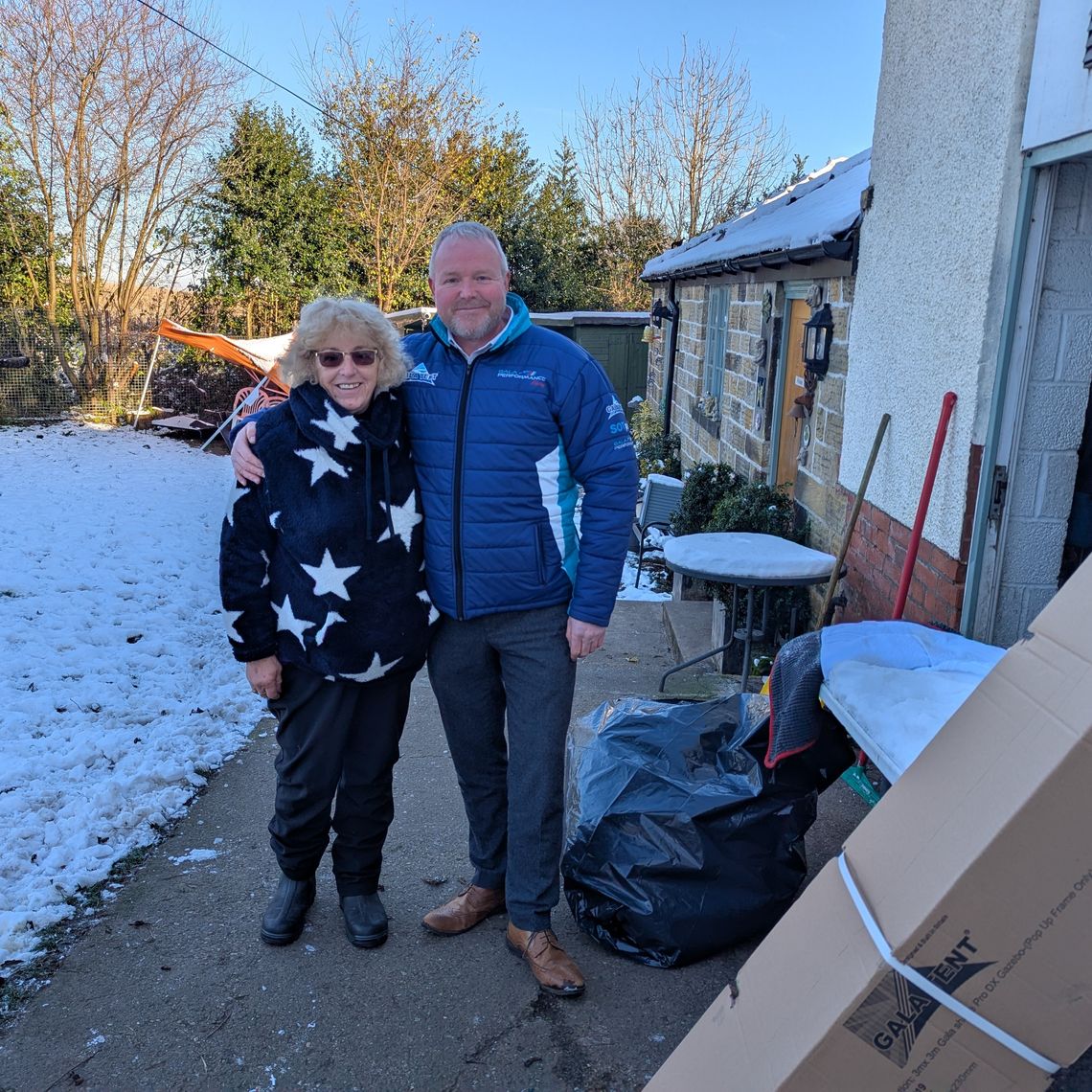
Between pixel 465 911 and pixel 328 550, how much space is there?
112cm

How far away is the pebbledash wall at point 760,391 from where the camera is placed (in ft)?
14.5

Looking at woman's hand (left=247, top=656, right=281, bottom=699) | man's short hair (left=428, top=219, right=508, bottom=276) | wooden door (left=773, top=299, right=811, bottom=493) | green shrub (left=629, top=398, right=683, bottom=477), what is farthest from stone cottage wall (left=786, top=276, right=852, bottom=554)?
Result: green shrub (left=629, top=398, right=683, bottom=477)

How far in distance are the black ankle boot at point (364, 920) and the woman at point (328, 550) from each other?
13.5 inches

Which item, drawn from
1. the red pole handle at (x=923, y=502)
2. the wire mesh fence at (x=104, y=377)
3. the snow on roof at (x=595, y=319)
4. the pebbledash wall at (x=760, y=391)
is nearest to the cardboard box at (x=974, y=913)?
the red pole handle at (x=923, y=502)

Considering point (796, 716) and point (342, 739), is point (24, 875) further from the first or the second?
point (796, 716)

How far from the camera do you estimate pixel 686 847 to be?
2.42 meters

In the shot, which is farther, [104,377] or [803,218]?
[104,377]

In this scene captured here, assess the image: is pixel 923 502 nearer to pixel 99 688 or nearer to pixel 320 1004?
pixel 320 1004

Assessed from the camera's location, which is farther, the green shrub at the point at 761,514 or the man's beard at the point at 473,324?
the green shrub at the point at 761,514

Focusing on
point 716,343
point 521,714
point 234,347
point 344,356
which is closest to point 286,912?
point 521,714

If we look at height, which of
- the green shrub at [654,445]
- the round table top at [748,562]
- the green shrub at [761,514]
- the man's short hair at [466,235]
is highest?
the man's short hair at [466,235]

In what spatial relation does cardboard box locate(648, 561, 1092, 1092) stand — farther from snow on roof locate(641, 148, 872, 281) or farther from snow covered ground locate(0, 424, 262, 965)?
snow on roof locate(641, 148, 872, 281)

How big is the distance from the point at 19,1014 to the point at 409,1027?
3.13ft

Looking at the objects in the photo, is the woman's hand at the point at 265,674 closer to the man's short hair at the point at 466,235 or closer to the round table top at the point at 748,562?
the man's short hair at the point at 466,235
